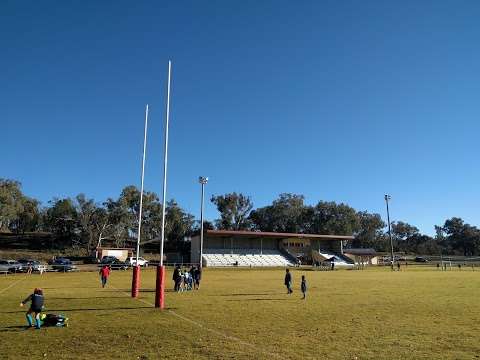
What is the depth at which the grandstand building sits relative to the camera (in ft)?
266

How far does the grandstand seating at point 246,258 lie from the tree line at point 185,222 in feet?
72.5

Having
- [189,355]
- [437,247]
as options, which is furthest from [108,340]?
[437,247]

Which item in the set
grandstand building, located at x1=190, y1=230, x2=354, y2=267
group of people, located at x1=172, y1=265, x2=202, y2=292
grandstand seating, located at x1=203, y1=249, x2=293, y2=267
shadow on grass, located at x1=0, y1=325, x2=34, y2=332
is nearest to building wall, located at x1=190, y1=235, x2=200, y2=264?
grandstand building, located at x1=190, y1=230, x2=354, y2=267

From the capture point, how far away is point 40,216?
414 ft

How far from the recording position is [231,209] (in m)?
135

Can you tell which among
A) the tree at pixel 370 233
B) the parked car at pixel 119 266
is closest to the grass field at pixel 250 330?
the parked car at pixel 119 266

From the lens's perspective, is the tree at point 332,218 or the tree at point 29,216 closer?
the tree at point 29,216

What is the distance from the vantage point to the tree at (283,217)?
138125 mm

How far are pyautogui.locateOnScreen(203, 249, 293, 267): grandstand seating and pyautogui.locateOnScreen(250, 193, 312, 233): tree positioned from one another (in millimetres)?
49361

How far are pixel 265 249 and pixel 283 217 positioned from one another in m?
49.6

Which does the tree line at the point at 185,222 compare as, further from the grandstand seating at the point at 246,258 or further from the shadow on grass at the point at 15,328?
the shadow on grass at the point at 15,328

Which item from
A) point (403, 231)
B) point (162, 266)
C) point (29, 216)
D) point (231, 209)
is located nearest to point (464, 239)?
point (403, 231)

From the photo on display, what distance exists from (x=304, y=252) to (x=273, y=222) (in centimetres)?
4633

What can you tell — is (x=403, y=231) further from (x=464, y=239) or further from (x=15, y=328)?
(x=15, y=328)
